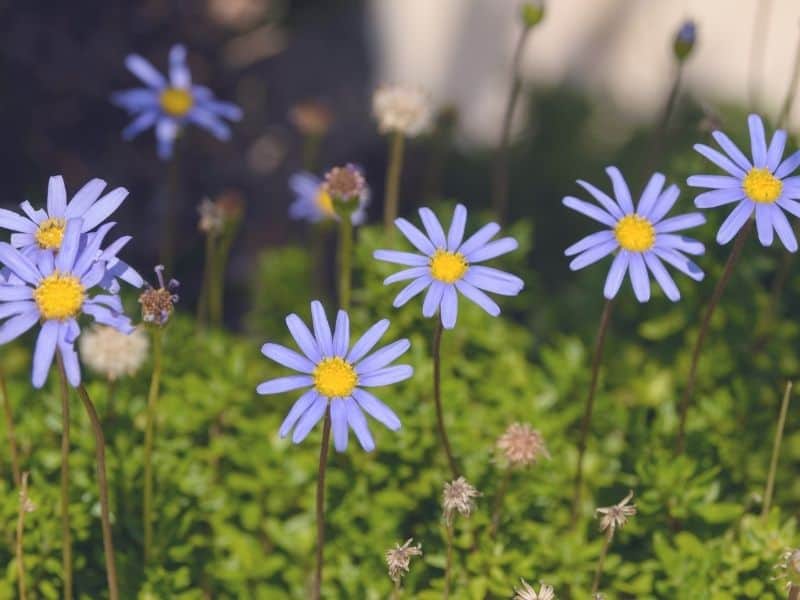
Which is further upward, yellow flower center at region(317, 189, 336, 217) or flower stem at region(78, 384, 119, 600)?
yellow flower center at region(317, 189, 336, 217)

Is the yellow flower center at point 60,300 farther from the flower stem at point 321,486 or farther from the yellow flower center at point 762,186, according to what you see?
the yellow flower center at point 762,186

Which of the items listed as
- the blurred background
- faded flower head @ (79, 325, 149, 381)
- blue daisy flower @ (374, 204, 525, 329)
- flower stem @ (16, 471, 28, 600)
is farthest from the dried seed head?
the blurred background

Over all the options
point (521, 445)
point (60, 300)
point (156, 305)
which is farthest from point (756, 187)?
point (60, 300)

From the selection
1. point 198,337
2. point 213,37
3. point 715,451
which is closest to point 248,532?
point 198,337

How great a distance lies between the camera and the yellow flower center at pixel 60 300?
1711 mm

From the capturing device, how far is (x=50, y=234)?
1.92 m

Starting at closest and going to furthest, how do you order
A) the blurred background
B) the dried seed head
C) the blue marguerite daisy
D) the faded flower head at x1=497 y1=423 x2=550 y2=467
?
1. the blue marguerite daisy
2. the faded flower head at x1=497 y1=423 x2=550 y2=467
3. the dried seed head
4. the blurred background

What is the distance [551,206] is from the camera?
4.20m

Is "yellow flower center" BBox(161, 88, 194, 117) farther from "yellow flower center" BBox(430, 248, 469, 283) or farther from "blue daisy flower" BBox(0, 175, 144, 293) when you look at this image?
"yellow flower center" BBox(430, 248, 469, 283)

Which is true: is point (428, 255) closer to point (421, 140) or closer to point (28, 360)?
point (28, 360)

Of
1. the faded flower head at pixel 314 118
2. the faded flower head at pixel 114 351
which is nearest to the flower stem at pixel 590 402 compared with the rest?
the faded flower head at pixel 114 351

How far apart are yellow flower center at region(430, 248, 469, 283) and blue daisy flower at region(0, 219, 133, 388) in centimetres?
59

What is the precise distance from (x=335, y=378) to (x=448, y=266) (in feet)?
1.03

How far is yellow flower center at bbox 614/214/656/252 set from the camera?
2002mm
